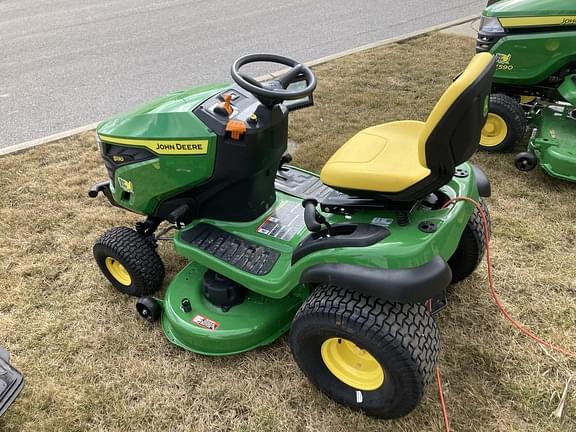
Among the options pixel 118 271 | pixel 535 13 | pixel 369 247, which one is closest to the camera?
pixel 369 247

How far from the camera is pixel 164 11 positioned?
26.3 ft

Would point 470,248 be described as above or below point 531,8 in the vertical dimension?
below

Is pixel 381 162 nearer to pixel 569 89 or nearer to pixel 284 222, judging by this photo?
pixel 284 222

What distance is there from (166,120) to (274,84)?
484 millimetres

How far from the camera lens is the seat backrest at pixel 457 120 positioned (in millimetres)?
1538

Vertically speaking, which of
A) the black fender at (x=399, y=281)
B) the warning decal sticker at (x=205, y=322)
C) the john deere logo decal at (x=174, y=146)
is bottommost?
the warning decal sticker at (x=205, y=322)

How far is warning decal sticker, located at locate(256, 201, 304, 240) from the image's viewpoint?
2.29 meters

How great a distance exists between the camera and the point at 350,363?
6.52 ft

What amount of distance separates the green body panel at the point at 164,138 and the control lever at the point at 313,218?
1.53 ft

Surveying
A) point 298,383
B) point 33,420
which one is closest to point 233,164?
point 298,383

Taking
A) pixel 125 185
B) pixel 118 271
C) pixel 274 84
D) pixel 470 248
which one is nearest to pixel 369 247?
pixel 470 248

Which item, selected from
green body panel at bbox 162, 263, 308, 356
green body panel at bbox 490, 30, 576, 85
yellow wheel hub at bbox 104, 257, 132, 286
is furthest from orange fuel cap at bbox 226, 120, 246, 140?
green body panel at bbox 490, 30, 576, 85

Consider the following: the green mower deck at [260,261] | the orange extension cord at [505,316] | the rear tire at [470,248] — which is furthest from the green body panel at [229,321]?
the rear tire at [470,248]

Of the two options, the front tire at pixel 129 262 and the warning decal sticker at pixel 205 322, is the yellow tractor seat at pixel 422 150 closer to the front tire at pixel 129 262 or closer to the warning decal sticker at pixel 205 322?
the warning decal sticker at pixel 205 322
